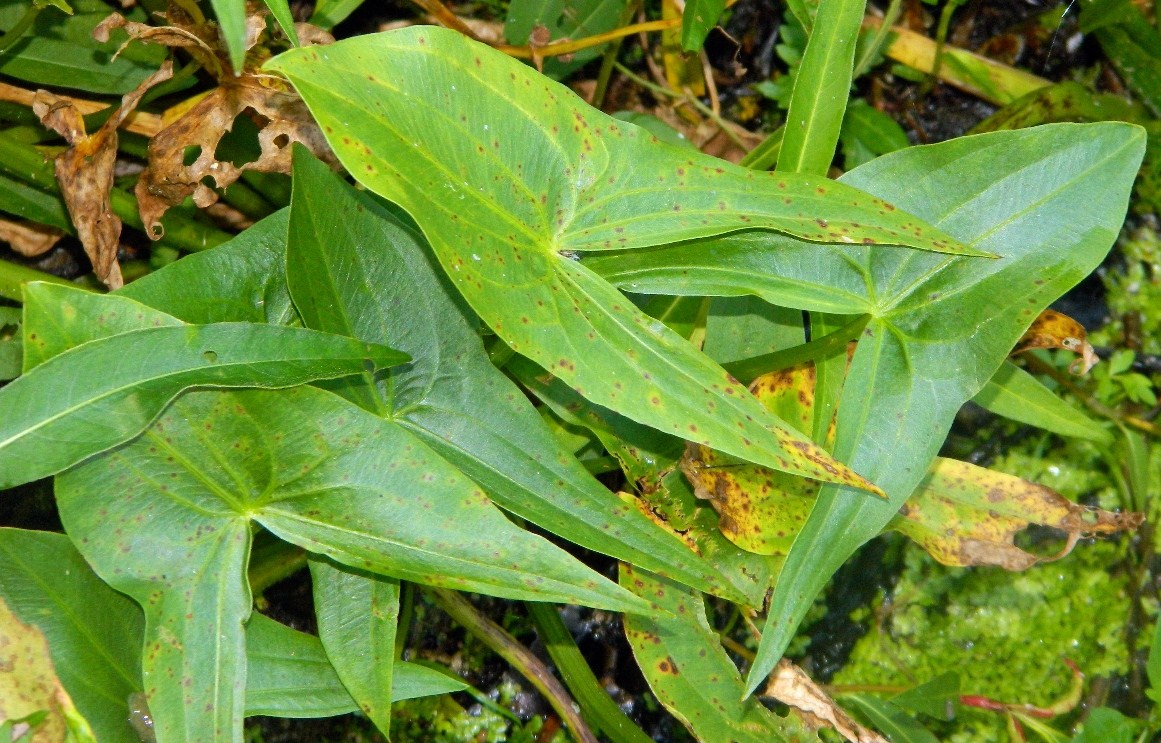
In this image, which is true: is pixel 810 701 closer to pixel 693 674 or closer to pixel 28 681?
pixel 693 674

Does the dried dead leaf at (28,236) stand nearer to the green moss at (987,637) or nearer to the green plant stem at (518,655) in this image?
A: the green plant stem at (518,655)

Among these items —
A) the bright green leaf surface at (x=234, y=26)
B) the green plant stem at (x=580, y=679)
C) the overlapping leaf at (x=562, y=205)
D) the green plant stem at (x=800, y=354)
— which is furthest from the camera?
the green plant stem at (x=580, y=679)

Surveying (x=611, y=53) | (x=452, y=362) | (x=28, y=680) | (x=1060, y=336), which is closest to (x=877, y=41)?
(x=611, y=53)

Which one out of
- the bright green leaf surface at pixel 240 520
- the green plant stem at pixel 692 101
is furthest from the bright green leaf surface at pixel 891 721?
the green plant stem at pixel 692 101

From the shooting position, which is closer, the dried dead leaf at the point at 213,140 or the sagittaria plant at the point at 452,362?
the sagittaria plant at the point at 452,362

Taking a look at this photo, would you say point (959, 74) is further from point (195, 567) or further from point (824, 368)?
point (195, 567)

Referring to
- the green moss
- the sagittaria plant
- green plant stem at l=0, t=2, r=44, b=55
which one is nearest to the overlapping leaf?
the sagittaria plant

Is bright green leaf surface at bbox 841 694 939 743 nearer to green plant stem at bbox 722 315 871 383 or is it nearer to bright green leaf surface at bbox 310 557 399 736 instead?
green plant stem at bbox 722 315 871 383
